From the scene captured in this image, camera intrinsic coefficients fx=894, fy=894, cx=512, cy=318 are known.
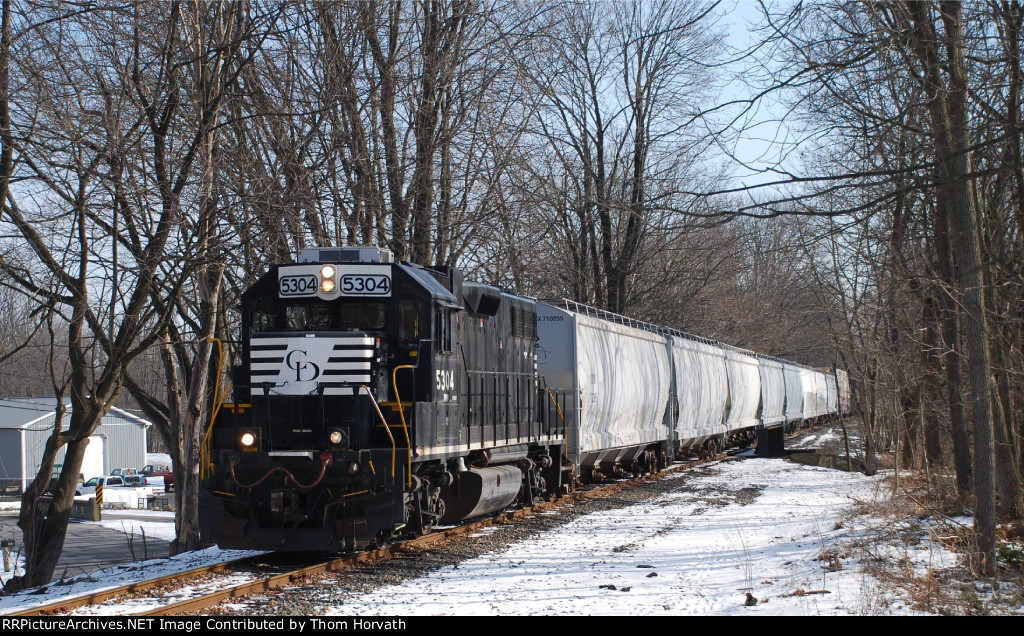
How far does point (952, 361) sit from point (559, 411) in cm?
628

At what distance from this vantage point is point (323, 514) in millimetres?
9812

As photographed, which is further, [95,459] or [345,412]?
[95,459]

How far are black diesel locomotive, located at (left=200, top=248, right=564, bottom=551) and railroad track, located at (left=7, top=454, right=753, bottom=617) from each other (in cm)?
25

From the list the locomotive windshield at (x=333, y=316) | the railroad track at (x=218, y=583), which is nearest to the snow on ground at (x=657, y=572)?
the railroad track at (x=218, y=583)

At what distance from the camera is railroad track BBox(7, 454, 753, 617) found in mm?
7445

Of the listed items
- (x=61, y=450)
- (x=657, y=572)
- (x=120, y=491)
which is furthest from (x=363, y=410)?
(x=61, y=450)

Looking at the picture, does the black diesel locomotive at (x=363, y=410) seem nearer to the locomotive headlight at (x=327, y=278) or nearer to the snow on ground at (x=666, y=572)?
the locomotive headlight at (x=327, y=278)

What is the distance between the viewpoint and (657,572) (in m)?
9.65

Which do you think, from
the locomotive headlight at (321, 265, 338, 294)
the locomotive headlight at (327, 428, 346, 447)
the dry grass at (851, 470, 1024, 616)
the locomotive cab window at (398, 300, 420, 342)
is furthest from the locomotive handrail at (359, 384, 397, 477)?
the dry grass at (851, 470, 1024, 616)

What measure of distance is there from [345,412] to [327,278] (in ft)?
5.22

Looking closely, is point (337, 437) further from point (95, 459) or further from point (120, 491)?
point (95, 459)

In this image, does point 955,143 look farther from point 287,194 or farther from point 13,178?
point 13,178

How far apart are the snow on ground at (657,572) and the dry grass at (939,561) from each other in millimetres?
111
